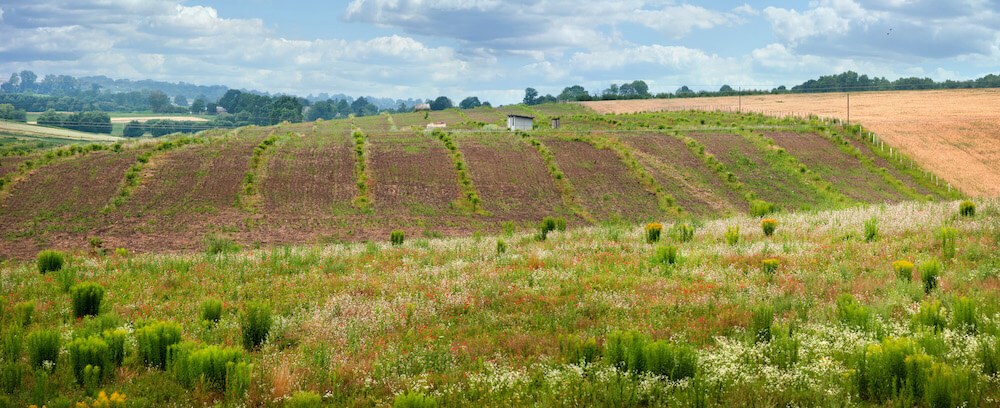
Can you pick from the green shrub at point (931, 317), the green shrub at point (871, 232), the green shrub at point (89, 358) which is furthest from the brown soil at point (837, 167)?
the green shrub at point (89, 358)

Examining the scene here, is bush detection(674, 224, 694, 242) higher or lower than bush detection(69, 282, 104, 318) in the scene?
lower

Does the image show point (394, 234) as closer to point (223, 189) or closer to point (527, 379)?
point (527, 379)

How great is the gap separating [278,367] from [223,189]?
30704 mm

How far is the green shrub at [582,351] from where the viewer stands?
7227mm

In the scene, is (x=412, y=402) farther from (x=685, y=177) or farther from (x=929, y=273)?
(x=685, y=177)

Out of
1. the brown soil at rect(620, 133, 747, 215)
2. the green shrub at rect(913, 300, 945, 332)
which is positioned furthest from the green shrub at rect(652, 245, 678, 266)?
the brown soil at rect(620, 133, 747, 215)

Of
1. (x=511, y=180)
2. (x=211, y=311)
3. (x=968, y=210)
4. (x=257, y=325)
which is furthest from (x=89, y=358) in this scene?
(x=511, y=180)

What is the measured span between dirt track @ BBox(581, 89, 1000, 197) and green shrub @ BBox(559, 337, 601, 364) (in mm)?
49197

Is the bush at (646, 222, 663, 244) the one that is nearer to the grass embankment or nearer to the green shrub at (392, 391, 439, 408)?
the grass embankment

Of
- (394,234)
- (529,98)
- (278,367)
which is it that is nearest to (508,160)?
(394,234)

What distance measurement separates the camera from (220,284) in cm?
1216

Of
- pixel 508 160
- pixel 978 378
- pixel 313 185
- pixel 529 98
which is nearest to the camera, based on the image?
pixel 978 378

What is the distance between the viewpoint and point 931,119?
6631 cm

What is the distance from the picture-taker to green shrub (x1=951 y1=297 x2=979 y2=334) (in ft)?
24.1
